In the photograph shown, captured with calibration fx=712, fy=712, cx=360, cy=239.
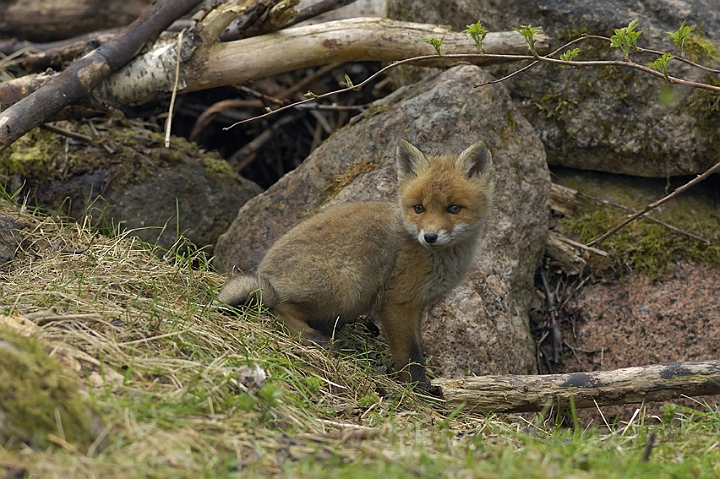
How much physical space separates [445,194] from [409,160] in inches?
20.4

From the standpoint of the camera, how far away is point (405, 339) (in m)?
5.29

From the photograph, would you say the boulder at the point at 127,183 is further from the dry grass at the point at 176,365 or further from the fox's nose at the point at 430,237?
the fox's nose at the point at 430,237

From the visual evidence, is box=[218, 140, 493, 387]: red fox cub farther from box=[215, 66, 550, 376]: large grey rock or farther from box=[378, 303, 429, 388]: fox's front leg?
box=[215, 66, 550, 376]: large grey rock

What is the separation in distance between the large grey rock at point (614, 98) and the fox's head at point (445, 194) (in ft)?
7.29

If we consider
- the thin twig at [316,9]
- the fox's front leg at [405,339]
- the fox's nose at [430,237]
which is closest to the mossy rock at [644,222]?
the fox's front leg at [405,339]

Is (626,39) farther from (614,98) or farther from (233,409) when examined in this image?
(233,409)

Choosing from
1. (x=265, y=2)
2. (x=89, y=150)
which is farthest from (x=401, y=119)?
(x=89, y=150)

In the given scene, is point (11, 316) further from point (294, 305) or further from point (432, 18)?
point (432, 18)

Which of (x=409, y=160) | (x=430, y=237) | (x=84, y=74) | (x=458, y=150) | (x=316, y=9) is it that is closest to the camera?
(x=430, y=237)

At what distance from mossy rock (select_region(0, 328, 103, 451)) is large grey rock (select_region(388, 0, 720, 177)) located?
558 centimetres

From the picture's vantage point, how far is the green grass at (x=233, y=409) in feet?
9.91

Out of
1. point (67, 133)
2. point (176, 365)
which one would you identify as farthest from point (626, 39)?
point (67, 133)

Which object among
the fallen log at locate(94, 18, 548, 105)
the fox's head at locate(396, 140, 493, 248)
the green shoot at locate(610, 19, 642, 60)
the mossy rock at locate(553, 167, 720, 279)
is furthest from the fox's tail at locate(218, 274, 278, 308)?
the mossy rock at locate(553, 167, 720, 279)

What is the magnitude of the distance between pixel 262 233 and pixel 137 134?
2.24 m
